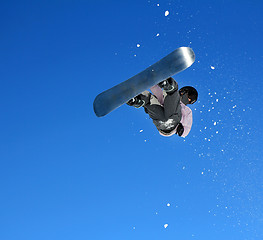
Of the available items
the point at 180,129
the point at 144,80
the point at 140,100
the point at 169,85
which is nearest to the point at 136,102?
the point at 140,100

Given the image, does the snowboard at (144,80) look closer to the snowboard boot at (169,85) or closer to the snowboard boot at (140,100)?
the snowboard boot at (169,85)

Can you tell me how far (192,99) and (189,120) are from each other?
9.4 inches

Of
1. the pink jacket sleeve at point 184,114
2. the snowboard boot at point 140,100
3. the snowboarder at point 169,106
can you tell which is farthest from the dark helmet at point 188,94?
the snowboard boot at point 140,100

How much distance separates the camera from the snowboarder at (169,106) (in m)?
3.25

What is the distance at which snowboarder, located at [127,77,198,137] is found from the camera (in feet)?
10.7

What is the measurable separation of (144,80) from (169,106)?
0.58 m

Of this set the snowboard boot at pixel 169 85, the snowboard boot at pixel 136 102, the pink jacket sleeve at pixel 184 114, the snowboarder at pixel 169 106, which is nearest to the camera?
the snowboard boot at pixel 169 85

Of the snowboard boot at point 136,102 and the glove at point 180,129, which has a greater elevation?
the snowboard boot at point 136,102

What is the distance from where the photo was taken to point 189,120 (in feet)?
12.2

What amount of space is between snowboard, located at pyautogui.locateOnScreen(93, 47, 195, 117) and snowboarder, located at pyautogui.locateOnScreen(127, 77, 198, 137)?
24 centimetres

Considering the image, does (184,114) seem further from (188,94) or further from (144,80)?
(144,80)

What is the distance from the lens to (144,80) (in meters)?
2.87

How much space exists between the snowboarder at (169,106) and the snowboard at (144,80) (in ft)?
0.80

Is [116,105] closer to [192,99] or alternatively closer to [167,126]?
[167,126]
